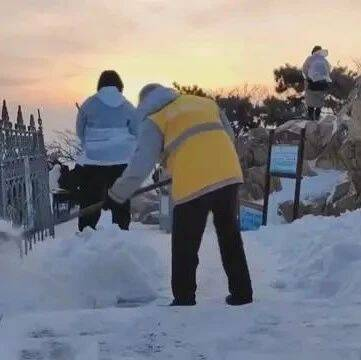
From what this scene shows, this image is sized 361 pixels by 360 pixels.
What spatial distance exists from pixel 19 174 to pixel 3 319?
306 centimetres

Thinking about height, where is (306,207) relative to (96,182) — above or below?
below

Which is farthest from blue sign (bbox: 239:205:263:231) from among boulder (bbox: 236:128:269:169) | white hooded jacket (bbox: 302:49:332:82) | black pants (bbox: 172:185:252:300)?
boulder (bbox: 236:128:269:169)

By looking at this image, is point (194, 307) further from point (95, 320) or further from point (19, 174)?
point (19, 174)

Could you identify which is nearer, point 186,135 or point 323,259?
point 186,135

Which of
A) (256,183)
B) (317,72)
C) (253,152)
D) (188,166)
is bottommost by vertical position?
(256,183)

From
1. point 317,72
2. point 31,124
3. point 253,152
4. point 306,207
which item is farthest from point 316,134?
point 31,124

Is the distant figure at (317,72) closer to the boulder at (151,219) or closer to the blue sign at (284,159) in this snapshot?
the boulder at (151,219)

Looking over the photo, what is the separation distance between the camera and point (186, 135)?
189 inches

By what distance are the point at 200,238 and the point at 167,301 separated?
779 millimetres

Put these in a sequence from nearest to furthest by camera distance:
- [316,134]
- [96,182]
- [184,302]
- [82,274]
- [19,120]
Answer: [184,302], [82,274], [19,120], [96,182], [316,134]

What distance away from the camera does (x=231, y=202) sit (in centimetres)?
501

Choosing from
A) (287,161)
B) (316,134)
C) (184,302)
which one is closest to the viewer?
(184,302)

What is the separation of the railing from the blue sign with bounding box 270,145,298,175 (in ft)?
13.4

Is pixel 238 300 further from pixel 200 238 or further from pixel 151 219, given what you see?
pixel 151 219
